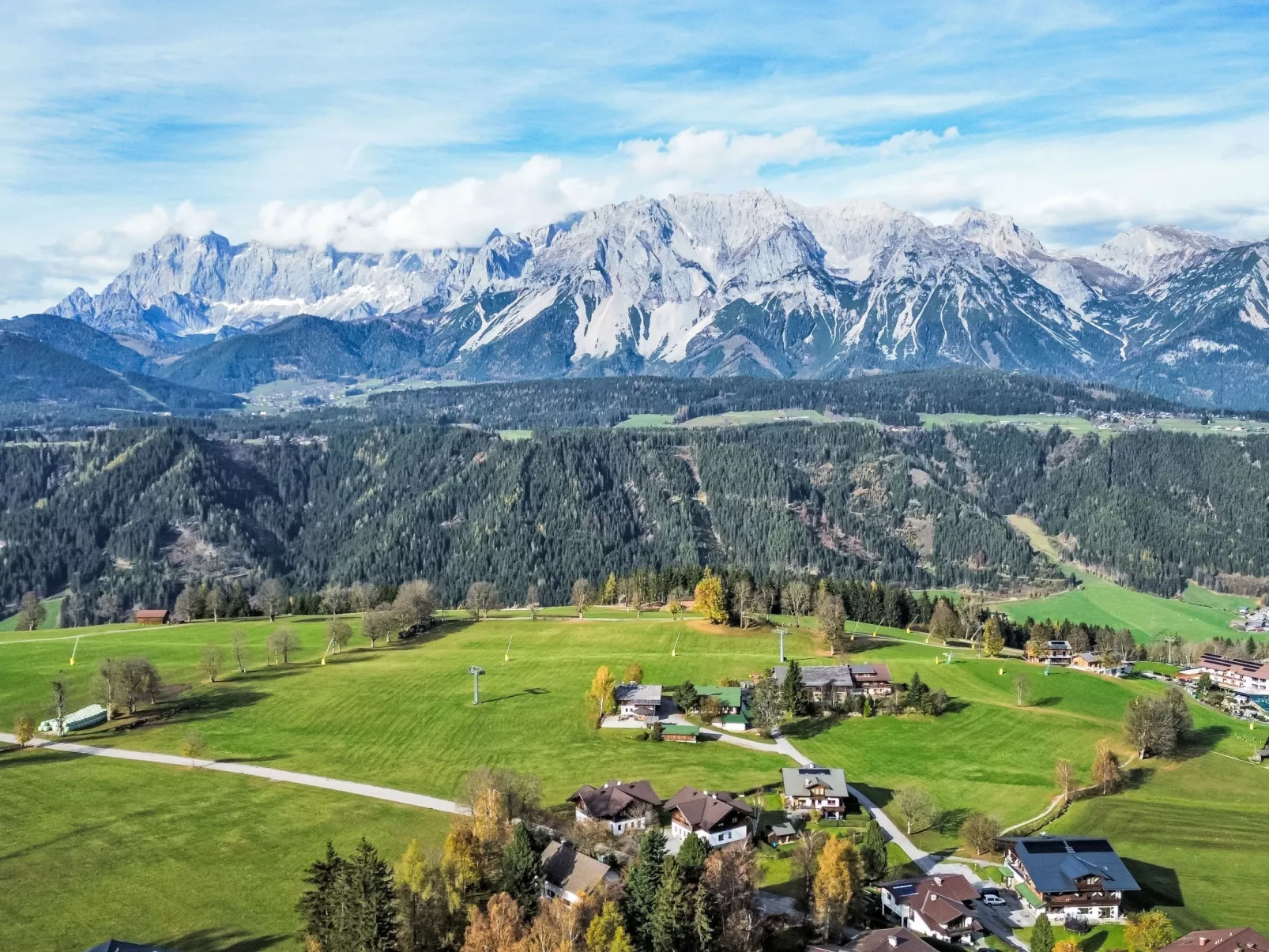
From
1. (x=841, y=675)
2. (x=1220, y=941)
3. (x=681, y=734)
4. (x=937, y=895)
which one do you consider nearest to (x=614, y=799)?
(x=681, y=734)

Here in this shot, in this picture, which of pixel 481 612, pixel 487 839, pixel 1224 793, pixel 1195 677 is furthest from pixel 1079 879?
pixel 481 612

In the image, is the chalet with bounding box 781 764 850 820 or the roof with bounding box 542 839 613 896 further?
the chalet with bounding box 781 764 850 820

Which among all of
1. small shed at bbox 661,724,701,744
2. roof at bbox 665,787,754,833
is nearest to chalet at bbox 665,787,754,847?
roof at bbox 665,787,754,833

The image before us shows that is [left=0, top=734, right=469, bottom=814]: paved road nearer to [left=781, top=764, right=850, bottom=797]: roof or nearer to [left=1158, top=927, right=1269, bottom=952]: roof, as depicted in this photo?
[left=781, top=764, right=850, bottom=797]: roof

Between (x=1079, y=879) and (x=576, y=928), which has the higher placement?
(x=576, y=928)

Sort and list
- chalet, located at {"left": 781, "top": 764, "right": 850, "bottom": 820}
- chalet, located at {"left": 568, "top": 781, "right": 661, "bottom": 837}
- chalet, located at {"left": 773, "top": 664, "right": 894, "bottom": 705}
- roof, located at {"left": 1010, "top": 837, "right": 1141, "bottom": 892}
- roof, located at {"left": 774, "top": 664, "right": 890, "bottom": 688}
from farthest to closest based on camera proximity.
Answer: roof, located at {"left": 774, "top": 664, "right": 890, "bottom": 688} → chalet, located at {"left": 773, "top": 664, "right": 894, "bottom": 705} → chalet, located at {"left": 781, "top": 764, "right": 850, "bottom": 820} → chalet, located at {"left": 568, "top": 781, "right": 661, "bottom": 837} → roof, located at {"left": 1010, "top": 837, "right": 1141, "bottom": 892}

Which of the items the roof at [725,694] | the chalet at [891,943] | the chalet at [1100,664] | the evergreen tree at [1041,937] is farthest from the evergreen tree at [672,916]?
the chalet at [1100,664]

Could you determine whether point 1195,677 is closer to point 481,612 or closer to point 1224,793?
point 1224,793
